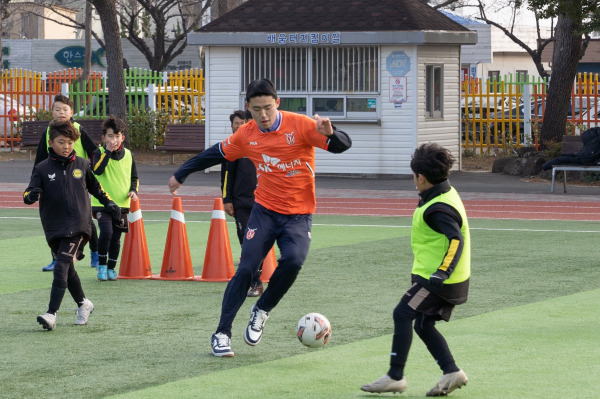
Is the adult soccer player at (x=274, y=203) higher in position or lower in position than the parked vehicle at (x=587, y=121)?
lower

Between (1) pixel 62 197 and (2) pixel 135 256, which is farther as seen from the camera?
(2) pixel 135 256

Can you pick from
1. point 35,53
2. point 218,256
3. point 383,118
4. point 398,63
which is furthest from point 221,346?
point 35,53

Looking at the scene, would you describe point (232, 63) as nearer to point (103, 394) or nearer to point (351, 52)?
point (351, 52)

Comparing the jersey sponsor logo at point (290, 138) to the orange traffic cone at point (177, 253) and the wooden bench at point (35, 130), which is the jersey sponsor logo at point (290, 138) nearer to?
the orange traffic cone at point (177, 253)

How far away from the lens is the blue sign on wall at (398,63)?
24.5 meters

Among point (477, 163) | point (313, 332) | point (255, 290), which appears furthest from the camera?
point (477, 163)

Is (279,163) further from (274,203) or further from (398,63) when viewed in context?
(398,63)

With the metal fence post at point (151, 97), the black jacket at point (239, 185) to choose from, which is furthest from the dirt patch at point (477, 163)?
the black jacket at point (239, 185)

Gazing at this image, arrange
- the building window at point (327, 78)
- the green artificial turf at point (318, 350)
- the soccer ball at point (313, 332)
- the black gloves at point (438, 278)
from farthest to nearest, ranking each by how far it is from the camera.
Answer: the building window at point (327, 78) < the soccer ball at point (313, 332) < the green artificial turf at point (318, 350) < the black gloves at point (438, 278)

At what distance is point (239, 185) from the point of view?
1044 cm

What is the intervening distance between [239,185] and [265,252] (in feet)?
9.10

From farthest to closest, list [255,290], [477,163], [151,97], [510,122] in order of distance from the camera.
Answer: [151,97] → [510,122] → [477,163] → [255,290]

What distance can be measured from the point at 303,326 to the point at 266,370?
47cm

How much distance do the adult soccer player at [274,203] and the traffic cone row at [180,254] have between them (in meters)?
3.37
